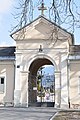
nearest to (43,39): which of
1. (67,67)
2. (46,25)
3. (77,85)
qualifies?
(46,25)

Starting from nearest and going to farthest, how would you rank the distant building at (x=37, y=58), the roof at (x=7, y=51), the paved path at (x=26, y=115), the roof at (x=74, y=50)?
the paved path at (x=26, y=115) → the distant building at (x=37, y=58) → the roof at (x=74, y=50) → the roof at (x=7, y=51)

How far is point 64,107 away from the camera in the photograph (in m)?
25.2

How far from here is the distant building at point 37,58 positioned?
2559 centimetres

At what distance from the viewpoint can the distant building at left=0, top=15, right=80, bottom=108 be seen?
25.6m

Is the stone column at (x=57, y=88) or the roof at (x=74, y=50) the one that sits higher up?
Result: the roof at (x=74, y=50)

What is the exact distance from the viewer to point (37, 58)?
2645 centimetres

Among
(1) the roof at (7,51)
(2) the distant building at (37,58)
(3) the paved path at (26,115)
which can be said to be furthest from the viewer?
(1) the roof at (7,51)

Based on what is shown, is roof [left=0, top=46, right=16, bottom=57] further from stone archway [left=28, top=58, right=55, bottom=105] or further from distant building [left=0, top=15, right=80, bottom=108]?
stone archway [left=28, top=58, right=55, bottom=105]

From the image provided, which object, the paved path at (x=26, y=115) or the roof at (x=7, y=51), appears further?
the roof at (x=7, y=51)

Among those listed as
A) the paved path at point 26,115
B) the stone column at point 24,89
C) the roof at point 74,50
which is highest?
the roof at point 74,50

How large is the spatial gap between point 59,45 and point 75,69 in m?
2.42

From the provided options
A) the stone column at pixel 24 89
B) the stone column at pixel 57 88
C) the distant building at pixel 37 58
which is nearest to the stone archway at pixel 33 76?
the distant building at pixel 37 58

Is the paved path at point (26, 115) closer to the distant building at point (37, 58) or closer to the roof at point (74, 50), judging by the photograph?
the distant building at point (37, 58)

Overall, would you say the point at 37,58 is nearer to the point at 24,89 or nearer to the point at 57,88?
the point at 24,89
